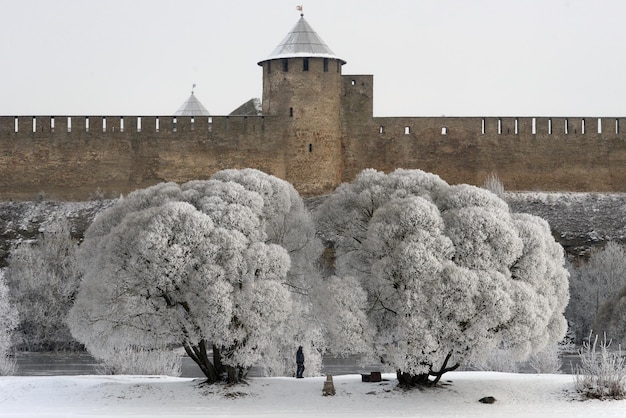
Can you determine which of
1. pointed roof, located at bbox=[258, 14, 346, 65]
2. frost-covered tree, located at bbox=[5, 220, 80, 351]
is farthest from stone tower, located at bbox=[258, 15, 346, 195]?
frost-covered tree, located at bbox=[5, 220, 80, 351]

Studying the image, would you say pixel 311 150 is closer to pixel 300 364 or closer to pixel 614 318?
pixel 614 318

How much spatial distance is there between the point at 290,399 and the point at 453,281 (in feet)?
11.9

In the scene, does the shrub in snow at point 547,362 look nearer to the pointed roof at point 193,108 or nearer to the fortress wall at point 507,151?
the fortress wall at point 507,151

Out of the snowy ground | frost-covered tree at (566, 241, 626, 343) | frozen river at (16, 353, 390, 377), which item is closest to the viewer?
the snowy ground

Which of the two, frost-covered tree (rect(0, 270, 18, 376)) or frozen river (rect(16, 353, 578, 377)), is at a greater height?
frost-covered tree (rect(0, 270, 18, 376))

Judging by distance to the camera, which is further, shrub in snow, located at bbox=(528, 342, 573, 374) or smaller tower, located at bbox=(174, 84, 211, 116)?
smaller tower, located at bbox=(174, 84, 211, 116)

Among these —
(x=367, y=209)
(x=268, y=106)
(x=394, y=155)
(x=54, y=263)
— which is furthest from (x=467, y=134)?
(x=367, y=209)

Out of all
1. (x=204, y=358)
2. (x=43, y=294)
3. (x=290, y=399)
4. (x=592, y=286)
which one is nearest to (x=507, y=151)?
(x=592, y=286)

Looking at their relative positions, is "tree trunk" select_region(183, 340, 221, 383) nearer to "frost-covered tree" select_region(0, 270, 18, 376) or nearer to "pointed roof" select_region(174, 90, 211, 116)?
"frost-covered tree" select_region(0, 270, 18, 376)

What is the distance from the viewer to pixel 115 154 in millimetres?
46531

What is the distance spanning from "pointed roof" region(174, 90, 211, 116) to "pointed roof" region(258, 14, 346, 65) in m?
10.4

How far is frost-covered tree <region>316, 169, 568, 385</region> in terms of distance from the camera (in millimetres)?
24750

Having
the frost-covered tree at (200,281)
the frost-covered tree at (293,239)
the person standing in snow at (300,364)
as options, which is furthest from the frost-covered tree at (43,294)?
the frost-covered tree at (293,239)

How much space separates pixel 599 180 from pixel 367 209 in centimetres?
2160
